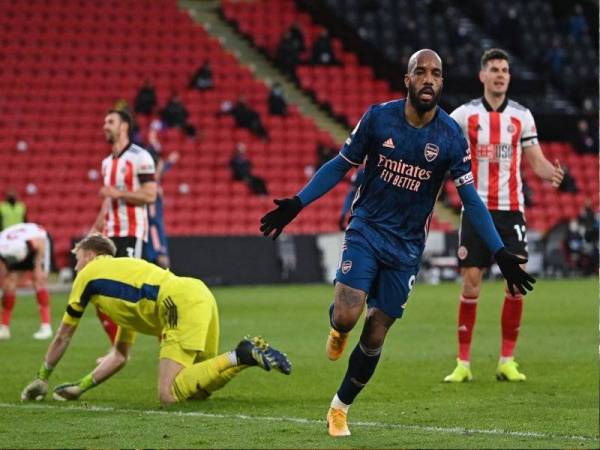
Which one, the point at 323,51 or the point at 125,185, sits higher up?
the point at 323,51

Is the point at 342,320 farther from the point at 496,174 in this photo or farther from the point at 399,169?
the point at 496,174

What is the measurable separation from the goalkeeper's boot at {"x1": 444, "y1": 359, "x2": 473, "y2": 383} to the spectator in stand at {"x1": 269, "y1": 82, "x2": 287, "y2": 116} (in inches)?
841

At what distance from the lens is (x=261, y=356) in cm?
895

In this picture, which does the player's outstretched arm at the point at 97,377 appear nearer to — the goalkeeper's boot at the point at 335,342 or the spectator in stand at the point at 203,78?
the goalkeeper's boot at the point at 335,342

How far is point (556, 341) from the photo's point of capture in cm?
1422

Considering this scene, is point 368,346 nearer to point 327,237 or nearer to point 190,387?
point 190,387

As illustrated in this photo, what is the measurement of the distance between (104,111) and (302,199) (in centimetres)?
2341

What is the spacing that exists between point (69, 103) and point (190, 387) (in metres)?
21.8

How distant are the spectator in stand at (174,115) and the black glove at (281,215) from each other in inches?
889

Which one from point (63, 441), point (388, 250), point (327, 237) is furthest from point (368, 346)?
point (327, 237)

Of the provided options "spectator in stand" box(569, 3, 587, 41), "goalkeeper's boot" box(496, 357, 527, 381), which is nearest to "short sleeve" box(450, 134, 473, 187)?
"goalkeeper's boot" box(496, 357, 527, 381)

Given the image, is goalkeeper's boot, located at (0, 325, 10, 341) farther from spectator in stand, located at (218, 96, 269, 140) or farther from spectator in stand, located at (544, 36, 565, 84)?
spectator in stand, located at (544, 36, 565, 84)

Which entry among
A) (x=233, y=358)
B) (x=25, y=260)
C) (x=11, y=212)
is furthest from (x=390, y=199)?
(x=11, y=212)

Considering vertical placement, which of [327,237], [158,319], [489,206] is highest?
[489,206]
